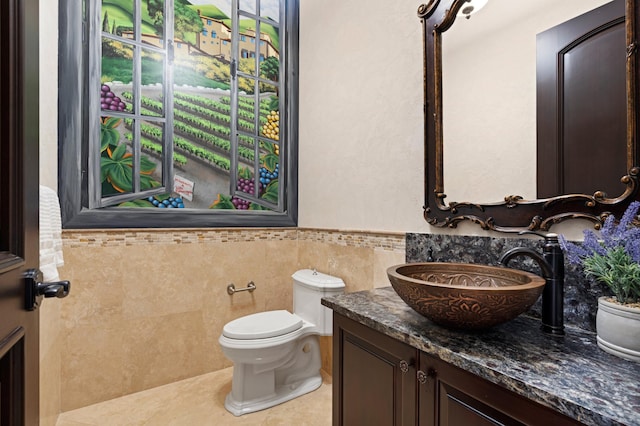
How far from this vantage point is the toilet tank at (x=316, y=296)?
75.5 inches

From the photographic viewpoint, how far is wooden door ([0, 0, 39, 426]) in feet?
1.87

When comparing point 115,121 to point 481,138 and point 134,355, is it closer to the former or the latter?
point 134,355

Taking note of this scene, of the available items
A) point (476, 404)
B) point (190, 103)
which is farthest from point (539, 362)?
point (190, 103)

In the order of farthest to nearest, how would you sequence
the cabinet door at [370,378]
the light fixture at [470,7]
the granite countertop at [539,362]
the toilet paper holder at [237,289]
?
1. the toilet paper holder at [237,289]
2. the light fixture at [470,7]
3. the cabinet door at [370,378]
4. the granite countertop at [539,362]

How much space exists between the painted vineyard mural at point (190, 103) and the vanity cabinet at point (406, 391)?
1426 millimetres

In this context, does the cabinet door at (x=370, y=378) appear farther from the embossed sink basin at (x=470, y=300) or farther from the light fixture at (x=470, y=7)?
the light fixture at (x=470, y=7)

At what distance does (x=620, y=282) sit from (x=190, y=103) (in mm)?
2255

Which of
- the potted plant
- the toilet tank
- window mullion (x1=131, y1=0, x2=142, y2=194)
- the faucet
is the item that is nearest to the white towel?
window mullion (x1=131, y1=0, x2=142, y2=194)

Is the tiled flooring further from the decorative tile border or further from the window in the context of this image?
the window

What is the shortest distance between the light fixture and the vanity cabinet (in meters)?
1.37

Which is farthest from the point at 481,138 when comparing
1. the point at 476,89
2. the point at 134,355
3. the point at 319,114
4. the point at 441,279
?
the point at 134,355

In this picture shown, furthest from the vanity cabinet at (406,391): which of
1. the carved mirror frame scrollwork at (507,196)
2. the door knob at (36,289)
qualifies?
the door knob at (36,289)

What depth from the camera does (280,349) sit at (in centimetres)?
175

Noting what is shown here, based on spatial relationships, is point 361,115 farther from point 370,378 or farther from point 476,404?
point 476,404
